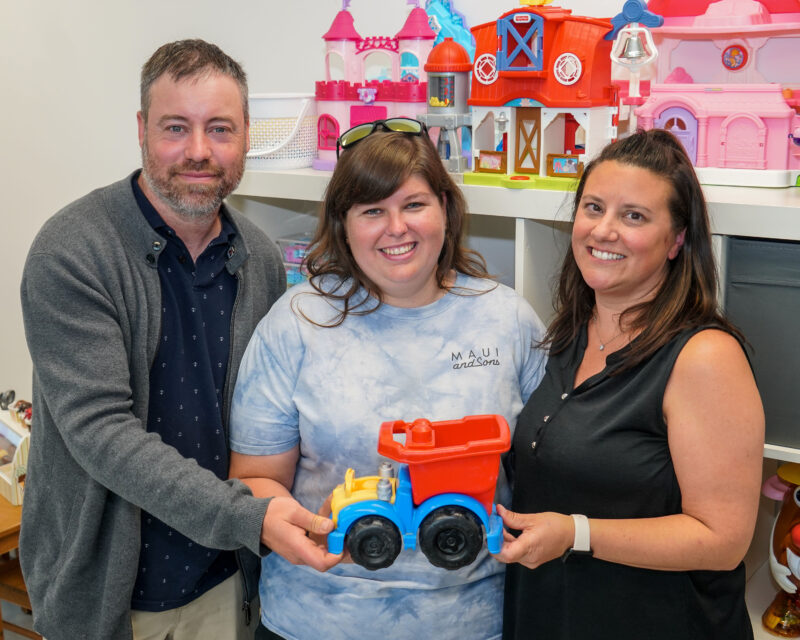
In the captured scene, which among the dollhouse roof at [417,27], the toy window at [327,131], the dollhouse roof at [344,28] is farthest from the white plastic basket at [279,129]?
the dollhouse roof at [417,27]

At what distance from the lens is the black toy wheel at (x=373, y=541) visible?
3.92 ft

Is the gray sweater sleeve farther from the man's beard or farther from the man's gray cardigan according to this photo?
the man's beard

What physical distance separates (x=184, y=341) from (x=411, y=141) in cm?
52

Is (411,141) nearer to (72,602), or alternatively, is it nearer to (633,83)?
(633,83)

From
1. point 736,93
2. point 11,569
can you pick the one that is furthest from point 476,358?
point 11,569

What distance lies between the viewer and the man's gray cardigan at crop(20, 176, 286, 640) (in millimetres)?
1302

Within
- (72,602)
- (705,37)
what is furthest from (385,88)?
Answer: (72,602)

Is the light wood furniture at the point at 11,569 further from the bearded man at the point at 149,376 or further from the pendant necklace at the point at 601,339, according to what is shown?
the pendant necklace at the point at 601,339

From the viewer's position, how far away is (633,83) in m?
1.71

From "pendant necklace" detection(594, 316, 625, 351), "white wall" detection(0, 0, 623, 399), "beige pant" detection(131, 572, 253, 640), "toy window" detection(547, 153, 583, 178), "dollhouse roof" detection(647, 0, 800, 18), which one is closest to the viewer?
"pendant necklace" detection(594, 316, 625, 351)

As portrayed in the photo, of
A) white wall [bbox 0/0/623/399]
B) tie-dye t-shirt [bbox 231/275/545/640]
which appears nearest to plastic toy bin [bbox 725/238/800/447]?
tie-dye t-shirt [bbox 231/275/545/640]

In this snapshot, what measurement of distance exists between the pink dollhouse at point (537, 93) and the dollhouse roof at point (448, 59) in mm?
61

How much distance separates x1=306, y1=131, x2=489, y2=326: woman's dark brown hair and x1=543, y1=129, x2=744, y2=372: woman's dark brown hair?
0.28m

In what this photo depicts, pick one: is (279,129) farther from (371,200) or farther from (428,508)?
(428,508)
